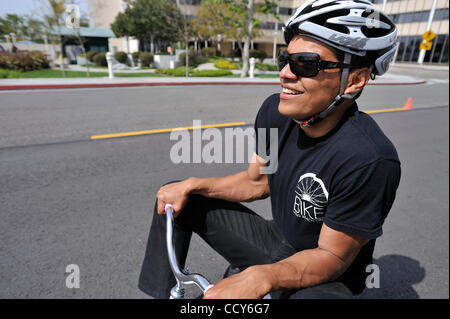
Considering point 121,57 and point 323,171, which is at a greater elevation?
point 121,57

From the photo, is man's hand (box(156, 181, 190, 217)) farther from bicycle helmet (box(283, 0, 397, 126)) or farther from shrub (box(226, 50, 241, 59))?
shrub (box(226, 50, 241, 59))

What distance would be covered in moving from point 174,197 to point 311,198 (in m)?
0.64

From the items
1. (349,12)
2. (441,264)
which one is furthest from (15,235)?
(441,264)

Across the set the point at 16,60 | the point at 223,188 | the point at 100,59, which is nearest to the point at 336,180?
the point at 223,188

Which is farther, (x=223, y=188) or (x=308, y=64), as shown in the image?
(x=223, y=188)

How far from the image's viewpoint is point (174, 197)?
4.74 ft

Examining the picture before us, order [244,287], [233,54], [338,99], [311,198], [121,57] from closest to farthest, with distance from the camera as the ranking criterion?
[244,287]
[338,99]
[311,198]
[121,57]
[233,54]

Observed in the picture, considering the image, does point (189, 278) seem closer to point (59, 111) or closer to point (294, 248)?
Answer: point (294, 248)

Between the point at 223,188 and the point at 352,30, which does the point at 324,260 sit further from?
the point at 352,30

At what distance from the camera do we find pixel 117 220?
294cm

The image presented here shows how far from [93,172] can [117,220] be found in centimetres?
125

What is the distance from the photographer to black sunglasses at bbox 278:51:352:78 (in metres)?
1.08

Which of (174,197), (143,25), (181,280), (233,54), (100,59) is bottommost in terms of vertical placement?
(181,280)

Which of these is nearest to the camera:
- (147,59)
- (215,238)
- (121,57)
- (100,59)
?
(215,238)
